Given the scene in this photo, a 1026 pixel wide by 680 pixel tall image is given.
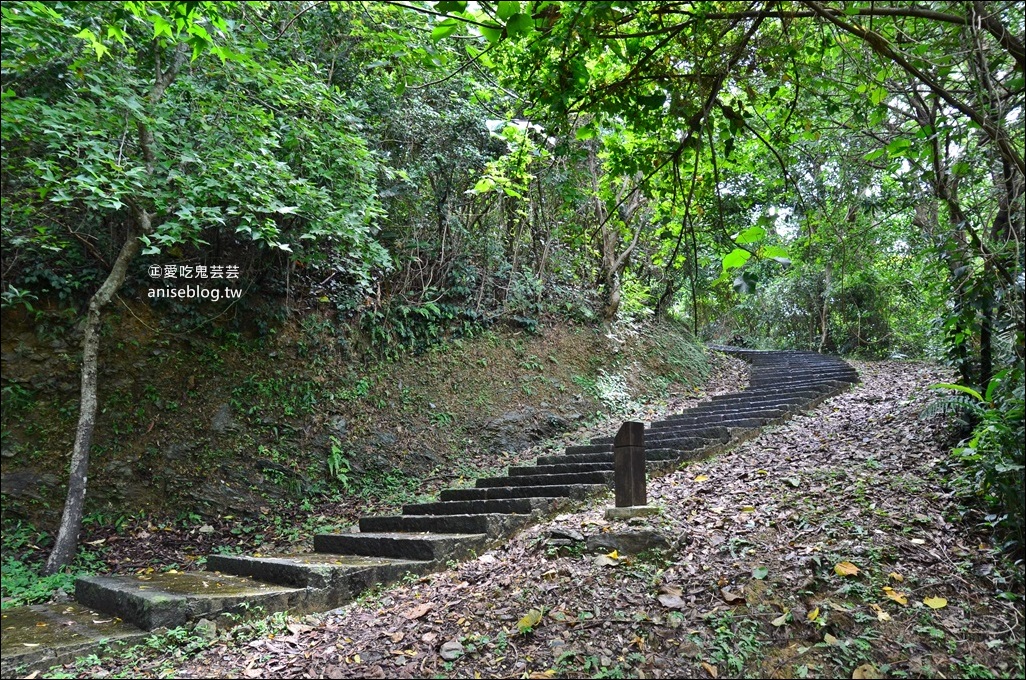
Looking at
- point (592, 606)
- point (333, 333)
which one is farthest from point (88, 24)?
point (592, 606)

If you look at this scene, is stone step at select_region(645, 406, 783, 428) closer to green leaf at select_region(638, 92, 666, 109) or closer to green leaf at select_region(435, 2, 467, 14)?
green leaf at select_region(638, 92, 666, 109)

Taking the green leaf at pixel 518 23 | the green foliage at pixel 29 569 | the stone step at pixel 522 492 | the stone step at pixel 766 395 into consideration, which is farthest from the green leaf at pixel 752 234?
the stone step at pixel 766 395

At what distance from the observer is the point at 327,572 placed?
14.3 feet

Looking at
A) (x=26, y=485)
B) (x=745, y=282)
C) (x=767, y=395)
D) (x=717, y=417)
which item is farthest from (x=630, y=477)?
(x=26, y=485)

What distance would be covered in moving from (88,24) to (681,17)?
183 inches

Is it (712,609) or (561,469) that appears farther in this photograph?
(561,469)

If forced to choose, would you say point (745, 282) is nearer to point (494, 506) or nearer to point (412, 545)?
point (412, 545)

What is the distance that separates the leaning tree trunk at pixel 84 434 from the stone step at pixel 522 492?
3446mm

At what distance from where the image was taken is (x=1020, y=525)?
3.59 meters

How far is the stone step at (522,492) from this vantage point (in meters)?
5.90

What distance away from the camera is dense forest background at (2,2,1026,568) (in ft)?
11.2

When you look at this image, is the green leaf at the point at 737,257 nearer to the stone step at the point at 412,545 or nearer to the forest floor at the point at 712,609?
the forest floor at the point at 712,609

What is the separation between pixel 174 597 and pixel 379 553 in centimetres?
164

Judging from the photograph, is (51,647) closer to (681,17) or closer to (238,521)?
(238,521)
